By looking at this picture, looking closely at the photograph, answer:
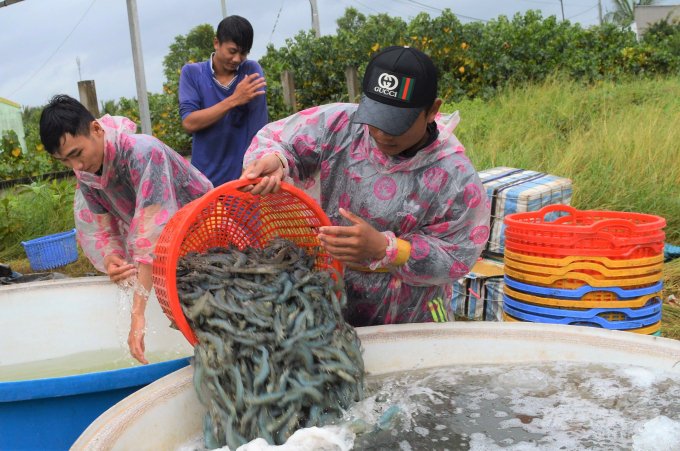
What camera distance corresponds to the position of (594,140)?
19.2ft

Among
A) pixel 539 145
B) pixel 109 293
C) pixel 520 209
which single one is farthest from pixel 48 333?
pixel 539 145

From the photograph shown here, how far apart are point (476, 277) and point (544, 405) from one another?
1670 mm

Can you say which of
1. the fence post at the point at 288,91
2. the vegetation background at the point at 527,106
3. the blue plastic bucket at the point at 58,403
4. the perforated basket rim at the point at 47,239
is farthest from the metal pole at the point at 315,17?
the blue plastic bucket at the point at 58,403

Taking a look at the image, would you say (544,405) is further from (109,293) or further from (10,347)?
(10,347)

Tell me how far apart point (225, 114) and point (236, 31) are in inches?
21.0

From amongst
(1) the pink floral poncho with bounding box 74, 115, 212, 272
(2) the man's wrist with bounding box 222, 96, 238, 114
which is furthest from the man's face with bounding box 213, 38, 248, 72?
(1) the pink floral poncho with bounding box 74, 115, 212, 272

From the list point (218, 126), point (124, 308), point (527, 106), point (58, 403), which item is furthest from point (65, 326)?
point (527, 106)

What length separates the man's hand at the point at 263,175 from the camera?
5.91ft

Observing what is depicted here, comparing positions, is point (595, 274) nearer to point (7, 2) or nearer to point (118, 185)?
point (118, 185)

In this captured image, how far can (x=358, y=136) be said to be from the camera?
2111 mm

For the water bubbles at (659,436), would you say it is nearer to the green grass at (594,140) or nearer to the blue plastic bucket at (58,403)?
the blue plastic bucket at (58,403)

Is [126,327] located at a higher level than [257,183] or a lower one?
lower

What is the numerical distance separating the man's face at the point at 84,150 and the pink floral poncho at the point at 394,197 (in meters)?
0.72

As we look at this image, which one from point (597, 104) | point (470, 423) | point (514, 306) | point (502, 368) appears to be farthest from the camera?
point (597, 104)
